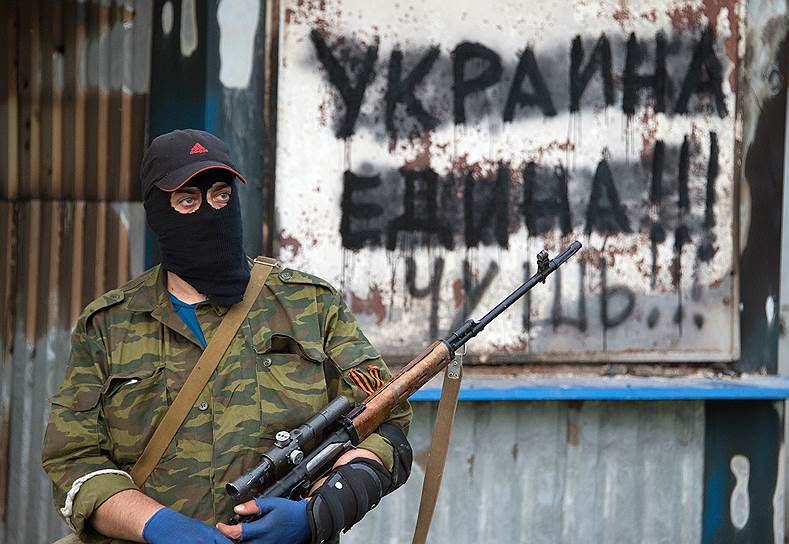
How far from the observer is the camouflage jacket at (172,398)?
2.42 meters

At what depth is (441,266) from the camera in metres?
4.24

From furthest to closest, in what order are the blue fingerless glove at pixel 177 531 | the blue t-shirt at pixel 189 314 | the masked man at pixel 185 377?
the blue t-shirt at pixel 189 314 < the masked man at pixel 185 377 < the blue fingerless glove at pixel 177 531

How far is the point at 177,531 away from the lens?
88.7 inches

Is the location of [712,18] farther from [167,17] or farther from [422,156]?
[167,17]

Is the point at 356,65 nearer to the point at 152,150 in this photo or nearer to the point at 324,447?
the point at 152,150

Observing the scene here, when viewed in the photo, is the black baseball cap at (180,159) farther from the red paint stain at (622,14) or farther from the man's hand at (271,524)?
the red paint stain at (622,14)

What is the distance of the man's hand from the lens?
88.3 inches

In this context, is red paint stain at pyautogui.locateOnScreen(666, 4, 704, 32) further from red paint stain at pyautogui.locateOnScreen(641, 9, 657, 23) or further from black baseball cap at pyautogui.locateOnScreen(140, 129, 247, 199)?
black baseball cap at pyautogui.locateOnScreen(140, 129, 247, 199)

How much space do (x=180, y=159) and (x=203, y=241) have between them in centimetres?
19

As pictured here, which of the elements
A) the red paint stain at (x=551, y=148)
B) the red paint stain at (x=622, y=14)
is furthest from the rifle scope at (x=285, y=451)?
the red paint stain at (x=622, y=14)

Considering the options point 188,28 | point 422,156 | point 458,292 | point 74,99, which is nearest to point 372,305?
point 458,292

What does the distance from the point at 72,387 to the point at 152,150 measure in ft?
1.88

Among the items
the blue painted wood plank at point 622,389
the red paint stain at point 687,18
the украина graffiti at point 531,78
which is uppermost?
the red paint stain at point 687,18

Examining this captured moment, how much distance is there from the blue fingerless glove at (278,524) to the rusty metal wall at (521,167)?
188 centimetres
